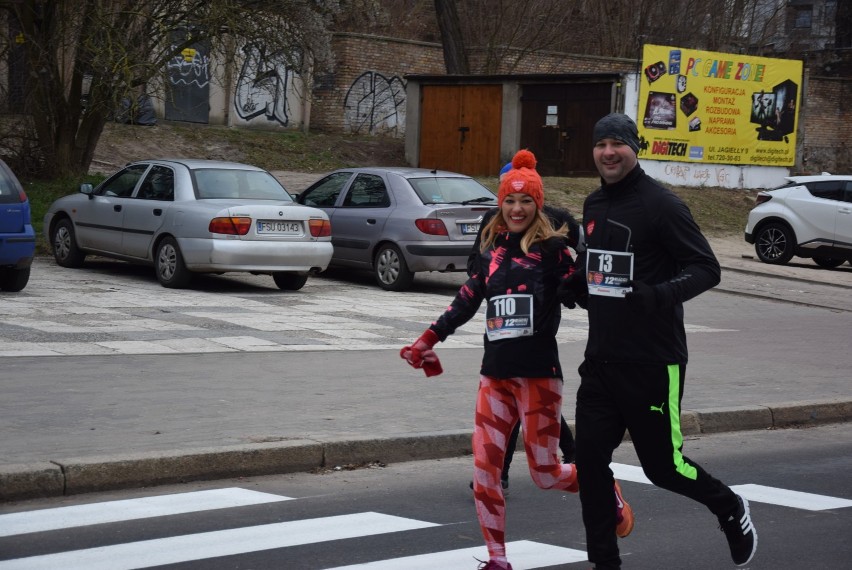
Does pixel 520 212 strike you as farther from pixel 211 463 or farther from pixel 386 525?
pixel 211 463

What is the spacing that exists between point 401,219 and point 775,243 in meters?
9.68

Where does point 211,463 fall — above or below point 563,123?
below

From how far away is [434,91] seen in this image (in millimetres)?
33281

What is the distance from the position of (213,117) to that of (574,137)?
10170mm

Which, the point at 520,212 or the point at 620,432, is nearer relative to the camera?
the point at 620,432

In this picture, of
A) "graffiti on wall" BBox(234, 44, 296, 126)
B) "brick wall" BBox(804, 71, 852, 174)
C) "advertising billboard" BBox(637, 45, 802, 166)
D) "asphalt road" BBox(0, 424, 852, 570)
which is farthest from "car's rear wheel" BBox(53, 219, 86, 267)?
"brick wall" BBox(804, 71, 852, 174)

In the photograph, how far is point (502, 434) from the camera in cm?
550

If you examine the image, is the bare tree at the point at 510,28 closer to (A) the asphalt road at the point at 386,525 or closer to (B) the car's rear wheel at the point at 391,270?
(B) the car's rear wheel at the point at 391,270

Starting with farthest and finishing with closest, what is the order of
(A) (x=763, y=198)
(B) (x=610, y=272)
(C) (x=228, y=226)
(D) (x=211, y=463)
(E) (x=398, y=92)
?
1. (E) (x=398, y=92)
2. (A) (x=763, y=198)
3. (C) (x=228, y=226)
4. (D) (x=211, y=463)
5. (B) (x=610, y=272)

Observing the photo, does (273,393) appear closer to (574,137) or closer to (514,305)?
(514,305)

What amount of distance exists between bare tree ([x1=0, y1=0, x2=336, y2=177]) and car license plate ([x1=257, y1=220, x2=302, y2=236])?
15.8ft

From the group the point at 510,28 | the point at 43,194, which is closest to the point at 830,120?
the point at 510,28

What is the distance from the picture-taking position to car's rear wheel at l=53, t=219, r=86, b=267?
58.1 ft

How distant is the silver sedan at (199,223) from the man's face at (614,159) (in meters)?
10.7
